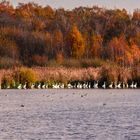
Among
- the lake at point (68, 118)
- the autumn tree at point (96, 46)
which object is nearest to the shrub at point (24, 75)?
the lake at point (68, 118)

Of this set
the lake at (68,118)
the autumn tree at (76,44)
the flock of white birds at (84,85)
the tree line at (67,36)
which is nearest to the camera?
the lake at (68,118)

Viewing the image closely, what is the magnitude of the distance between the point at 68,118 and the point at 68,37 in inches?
2679

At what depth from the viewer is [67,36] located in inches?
3885

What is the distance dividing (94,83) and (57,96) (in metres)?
12.3

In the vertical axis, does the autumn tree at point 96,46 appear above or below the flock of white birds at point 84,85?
above

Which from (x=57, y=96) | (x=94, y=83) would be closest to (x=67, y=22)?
(x=94, y=83)

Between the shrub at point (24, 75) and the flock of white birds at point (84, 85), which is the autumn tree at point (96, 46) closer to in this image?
the flock of white birds at point (84, 85)

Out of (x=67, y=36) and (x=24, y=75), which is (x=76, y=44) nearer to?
(x=67, y=36)

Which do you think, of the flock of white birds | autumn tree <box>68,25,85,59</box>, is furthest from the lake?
autumn tree <box>68,25,85,59</box>

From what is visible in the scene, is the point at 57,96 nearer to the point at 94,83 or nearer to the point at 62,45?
the point at 94,83

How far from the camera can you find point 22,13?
122 m

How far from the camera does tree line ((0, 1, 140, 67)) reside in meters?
89.7

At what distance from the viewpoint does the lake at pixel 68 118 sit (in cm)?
2377

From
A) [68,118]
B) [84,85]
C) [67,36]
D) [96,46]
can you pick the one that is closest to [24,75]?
[84,85]
